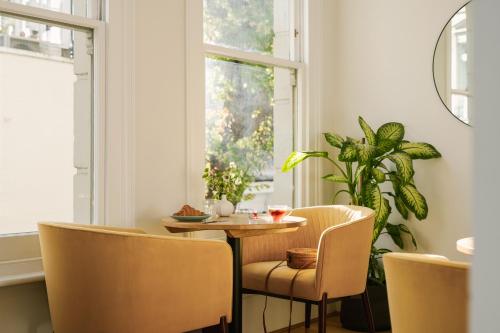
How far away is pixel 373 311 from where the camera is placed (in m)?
3.89

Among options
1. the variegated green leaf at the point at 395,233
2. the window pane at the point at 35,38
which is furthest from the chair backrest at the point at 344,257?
the window pane at the point at 35,38

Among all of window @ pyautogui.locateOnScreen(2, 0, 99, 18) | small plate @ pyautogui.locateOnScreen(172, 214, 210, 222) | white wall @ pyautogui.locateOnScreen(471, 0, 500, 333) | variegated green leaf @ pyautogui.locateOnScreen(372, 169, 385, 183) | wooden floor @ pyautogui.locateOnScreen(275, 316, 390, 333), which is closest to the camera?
white wall @ pyautogui.locateOnScreen(471, 0, 500, 333)

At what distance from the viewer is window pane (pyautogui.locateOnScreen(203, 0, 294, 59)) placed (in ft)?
12.2

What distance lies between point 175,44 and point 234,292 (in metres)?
1.44

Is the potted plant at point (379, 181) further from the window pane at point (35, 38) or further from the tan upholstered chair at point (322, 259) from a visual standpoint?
the window pane at point (35, 38)

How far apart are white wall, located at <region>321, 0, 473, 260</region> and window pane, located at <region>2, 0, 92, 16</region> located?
2009mm

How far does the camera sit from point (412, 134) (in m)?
4.15

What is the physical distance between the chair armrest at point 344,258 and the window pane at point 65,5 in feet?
5.58

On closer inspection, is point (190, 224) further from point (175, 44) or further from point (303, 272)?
point (175, 44)

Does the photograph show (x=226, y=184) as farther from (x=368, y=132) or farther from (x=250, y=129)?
(x=368, y=132)

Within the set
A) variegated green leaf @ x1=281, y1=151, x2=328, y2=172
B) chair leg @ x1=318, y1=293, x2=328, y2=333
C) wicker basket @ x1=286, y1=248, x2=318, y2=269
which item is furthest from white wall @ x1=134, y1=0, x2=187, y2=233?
chair leg @ x1=318, y1=293, x2=328, y2=333

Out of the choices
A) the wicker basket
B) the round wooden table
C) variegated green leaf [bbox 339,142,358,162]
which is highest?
variegated green leaf [bbox 339,142,358,162]

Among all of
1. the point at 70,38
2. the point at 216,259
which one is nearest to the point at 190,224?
the point at 216,259

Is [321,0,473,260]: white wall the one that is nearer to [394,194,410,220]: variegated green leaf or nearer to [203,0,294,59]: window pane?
[394,194,410,220]: variegated green leaf
